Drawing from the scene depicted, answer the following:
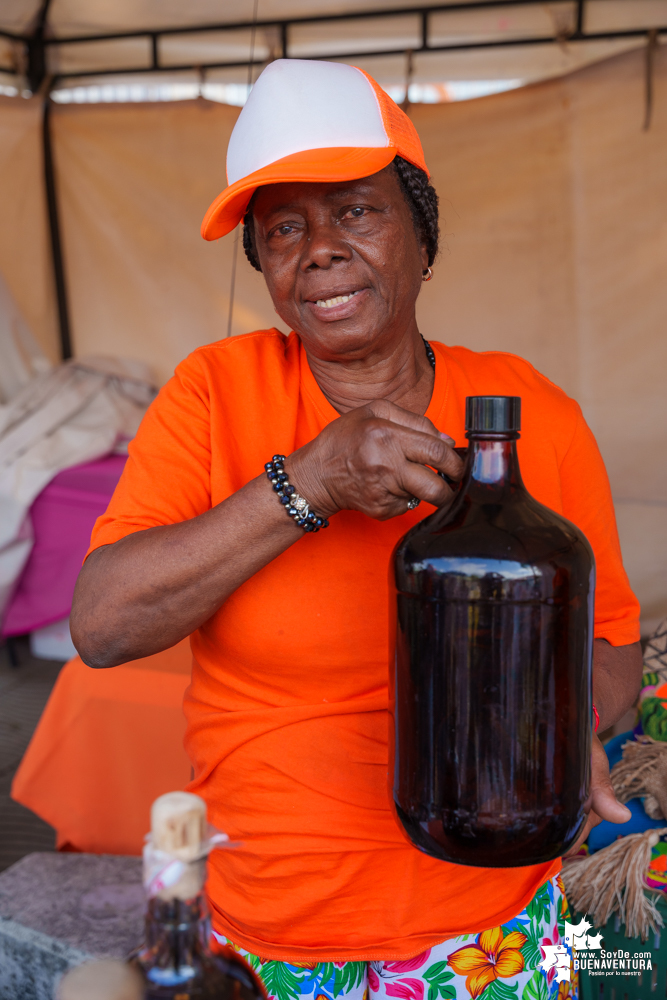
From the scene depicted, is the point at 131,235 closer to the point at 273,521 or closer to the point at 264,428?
the point at 264,428

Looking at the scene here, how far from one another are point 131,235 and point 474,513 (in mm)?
3746

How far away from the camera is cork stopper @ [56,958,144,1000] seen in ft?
1.48

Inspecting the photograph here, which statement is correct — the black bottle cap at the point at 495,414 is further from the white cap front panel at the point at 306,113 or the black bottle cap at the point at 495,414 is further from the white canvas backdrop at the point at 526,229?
the white canvas backdrop at the point at 526,229

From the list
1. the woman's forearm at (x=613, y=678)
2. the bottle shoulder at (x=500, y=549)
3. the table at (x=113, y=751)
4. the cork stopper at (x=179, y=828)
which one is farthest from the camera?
the table at (x=113, y=751)

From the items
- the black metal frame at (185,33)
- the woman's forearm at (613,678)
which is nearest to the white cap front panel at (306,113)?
the woman's forearm at (613,678)

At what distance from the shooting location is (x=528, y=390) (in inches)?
46.1

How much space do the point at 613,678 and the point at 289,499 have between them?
1.81ft

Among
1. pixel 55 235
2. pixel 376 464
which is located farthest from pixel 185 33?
pixel 376 464

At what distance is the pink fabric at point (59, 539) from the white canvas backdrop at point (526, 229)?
3.10 ft

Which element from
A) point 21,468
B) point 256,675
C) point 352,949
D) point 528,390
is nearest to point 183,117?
point 21,468

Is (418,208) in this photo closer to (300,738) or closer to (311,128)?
(311,128)

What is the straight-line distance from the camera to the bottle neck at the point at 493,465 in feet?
2.25

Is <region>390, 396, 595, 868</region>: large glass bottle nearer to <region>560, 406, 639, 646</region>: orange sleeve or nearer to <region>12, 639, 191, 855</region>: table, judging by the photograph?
<region>560, 406, 639, 646</region>: orange sleeve

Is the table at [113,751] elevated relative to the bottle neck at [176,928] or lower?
lower
